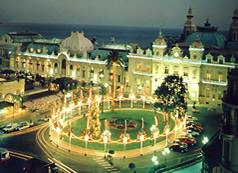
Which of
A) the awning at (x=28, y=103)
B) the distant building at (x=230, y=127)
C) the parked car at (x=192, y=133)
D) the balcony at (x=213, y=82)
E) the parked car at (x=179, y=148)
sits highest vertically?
the distant building at (x=230, y=127)

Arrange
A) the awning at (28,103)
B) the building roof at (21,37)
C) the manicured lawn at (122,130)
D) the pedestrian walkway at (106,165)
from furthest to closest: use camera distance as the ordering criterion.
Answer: the building roof at (21,37) < the awning at (28,103) < the manicured lawn at (122,130) < the pedestrian walkway at (106,165)

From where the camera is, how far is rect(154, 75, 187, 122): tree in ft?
230

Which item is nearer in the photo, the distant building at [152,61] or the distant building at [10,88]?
the distant building at [10,88]

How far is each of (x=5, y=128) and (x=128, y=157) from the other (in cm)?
2667

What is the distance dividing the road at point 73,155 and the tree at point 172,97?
24.5 feet

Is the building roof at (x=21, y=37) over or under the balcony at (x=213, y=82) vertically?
over

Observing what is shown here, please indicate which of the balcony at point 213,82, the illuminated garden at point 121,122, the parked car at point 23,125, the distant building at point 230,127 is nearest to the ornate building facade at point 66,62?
the illuminated garden at point 121,122

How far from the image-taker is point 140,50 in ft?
325

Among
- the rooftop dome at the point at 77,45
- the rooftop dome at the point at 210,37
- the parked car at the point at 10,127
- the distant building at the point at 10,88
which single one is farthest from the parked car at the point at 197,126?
the rooftop dome at the point at 77,45

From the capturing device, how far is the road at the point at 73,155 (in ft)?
172

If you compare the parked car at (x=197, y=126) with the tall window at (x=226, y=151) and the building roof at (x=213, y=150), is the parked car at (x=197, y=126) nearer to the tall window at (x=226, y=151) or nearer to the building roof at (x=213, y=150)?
the building roof at (x=213, y=150)

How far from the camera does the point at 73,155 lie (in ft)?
186

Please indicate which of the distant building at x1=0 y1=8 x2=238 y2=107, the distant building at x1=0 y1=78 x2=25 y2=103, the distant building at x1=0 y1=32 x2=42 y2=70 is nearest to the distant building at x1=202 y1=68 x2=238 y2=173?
the distant building at x1=0 y1=8 x2=238 y2=107

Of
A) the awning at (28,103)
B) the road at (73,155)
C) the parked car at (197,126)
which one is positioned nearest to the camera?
the road at (73,155)
